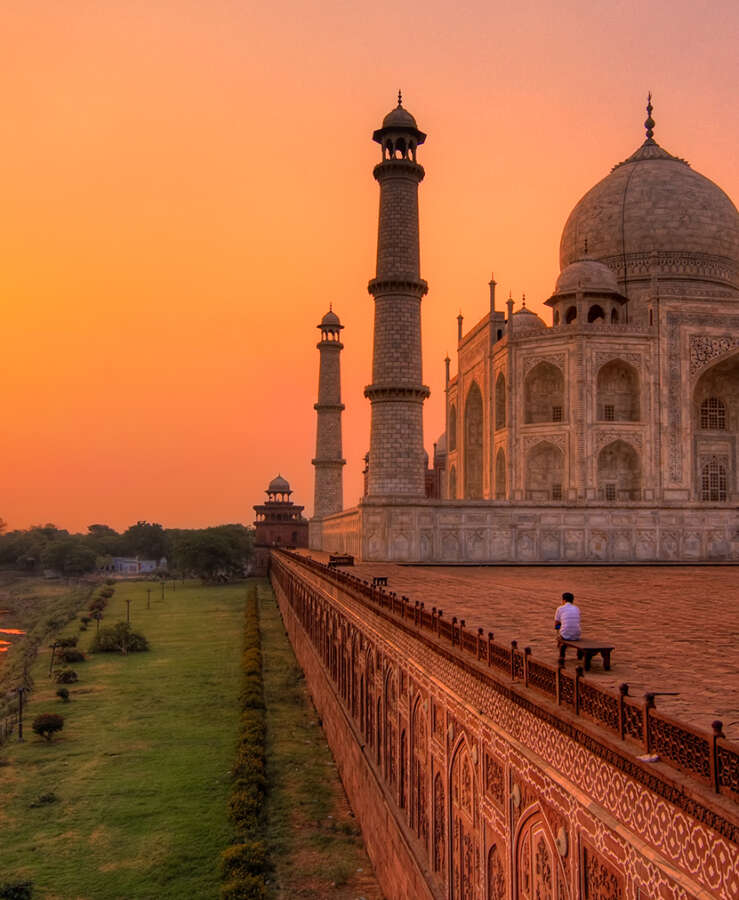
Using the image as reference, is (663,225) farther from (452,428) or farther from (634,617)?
(634,617)

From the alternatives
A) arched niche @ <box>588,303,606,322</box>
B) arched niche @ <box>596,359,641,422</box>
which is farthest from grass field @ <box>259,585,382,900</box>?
arched niche @ <box>588,303,606,322</box>

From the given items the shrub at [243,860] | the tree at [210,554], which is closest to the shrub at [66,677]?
the shrub at [243,860]

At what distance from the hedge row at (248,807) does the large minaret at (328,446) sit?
25.7m

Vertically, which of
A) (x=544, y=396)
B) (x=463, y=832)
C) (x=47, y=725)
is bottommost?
(x=47, y=725)

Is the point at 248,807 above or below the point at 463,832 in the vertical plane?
below

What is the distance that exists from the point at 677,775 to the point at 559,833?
1842 mm

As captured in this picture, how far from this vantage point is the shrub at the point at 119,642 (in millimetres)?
33625

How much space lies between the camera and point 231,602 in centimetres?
5369

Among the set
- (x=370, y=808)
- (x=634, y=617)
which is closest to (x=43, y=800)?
(x=370, y=808)

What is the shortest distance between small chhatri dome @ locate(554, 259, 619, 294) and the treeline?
42821 millimetres

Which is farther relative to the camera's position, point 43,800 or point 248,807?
point 43,800

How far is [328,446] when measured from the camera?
49.7 m

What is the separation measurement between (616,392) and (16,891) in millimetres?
29703

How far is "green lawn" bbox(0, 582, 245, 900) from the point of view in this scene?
1271cm
